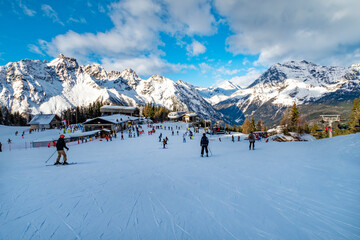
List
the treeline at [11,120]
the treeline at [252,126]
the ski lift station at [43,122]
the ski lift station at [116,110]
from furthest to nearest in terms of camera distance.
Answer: the ski lift station at [116,110]
the treeline at [11,120]
the treeline at [252,126]
the ski lift station at [43,122]

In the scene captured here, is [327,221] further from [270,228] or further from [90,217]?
[90,217]

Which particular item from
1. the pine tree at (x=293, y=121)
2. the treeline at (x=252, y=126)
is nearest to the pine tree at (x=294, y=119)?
the pine tree at (x=293, y=121)

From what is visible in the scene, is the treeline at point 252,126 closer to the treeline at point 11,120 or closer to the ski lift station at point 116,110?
the ski lift station at point 116,110

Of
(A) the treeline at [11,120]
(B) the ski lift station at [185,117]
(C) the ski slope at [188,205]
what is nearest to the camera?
(C) the ski slope at [188,205]

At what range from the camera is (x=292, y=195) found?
4.88 m

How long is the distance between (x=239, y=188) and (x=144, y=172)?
14.7 ft

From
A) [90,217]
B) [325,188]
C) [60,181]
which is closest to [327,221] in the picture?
[325,188]

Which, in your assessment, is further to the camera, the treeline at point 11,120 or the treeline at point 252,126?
the treeline at point 11,120

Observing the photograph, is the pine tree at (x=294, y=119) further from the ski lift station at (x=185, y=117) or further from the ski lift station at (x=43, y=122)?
the ski lift station at (x=43, y=122)

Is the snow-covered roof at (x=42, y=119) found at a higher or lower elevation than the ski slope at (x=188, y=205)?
higher

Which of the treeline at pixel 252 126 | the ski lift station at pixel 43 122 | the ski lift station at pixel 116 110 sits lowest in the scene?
the treeline at pixel 252 126

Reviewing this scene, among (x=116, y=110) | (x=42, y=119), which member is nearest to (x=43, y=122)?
(x=42, y=119)

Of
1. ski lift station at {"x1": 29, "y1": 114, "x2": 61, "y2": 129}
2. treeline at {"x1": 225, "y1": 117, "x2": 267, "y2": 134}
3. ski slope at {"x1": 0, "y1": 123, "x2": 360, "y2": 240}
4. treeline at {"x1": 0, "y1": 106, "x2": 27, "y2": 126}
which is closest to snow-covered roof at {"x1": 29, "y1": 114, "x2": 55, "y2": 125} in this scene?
ski lift station at {"x1": 29, "y1": 114, "x2": 61, "y2": 129}

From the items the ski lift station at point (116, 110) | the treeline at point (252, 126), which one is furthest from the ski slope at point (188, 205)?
the ski lift station at point (116, 110)
